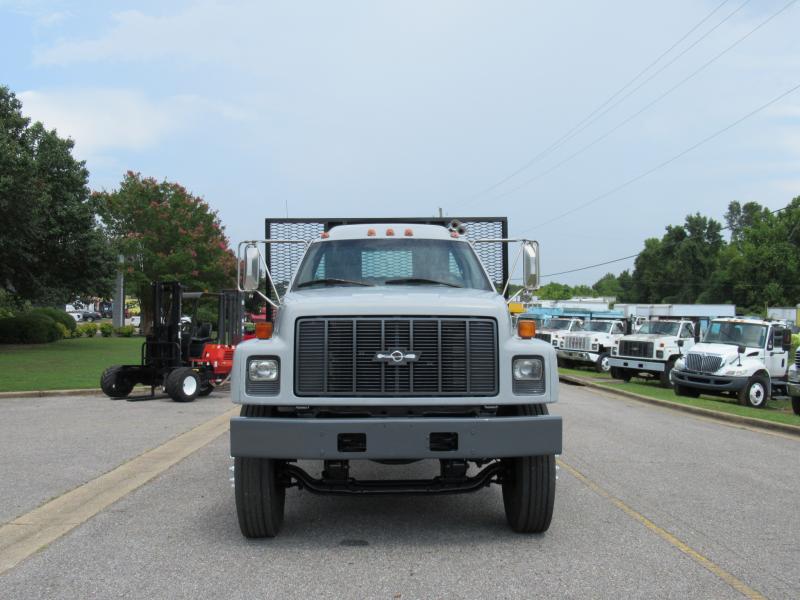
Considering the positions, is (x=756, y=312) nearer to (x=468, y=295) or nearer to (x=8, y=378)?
(x=8, y=378)

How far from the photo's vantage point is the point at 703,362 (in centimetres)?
1948

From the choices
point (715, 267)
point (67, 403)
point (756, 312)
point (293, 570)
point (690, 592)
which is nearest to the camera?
point (690, 592)

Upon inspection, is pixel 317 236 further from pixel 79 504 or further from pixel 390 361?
pixel 79 504

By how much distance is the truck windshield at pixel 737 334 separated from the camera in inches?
793

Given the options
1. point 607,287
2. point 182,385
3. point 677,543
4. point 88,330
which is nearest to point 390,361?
point 677,543

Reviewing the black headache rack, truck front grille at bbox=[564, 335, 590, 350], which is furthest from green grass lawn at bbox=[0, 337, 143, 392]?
truck front grille at bbox=[564, 335, 590, 350]

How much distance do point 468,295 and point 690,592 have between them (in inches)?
100

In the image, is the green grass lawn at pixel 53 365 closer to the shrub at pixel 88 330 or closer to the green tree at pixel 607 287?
the shrub at pixel 88 330

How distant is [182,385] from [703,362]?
13.0m

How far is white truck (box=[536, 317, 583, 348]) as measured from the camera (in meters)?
31.7

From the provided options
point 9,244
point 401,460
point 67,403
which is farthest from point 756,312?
point 401,460

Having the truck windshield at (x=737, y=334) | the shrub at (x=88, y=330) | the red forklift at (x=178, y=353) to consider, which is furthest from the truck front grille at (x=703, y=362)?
the shrub at (x=88, y=330)

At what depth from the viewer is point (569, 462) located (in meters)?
8.86

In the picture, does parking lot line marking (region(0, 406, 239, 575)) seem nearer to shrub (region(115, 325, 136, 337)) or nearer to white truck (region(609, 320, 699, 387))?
white truck (region(609, 320, 699, 387))
